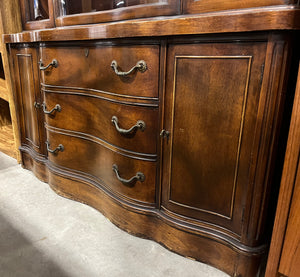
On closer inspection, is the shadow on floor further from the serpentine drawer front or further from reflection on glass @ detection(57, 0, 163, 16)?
reflection on glass @ detection(57, 0, 163, 16)

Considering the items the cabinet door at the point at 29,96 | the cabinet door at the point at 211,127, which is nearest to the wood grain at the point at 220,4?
the cabinet door at the point at 211,127

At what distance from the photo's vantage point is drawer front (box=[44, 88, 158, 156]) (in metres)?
1.03

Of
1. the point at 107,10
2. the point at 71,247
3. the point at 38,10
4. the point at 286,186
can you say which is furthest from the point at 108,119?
the point at 38,10

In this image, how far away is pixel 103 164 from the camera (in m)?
1.26

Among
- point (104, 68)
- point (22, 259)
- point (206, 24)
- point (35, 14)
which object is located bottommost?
point (22, 259)

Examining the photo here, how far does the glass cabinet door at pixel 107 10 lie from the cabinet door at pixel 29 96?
0.99 feet

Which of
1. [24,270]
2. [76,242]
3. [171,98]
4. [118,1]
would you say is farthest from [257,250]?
[118,1]

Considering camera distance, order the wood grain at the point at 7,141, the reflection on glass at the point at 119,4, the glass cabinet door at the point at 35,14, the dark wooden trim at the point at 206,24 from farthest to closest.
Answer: the wood grain at the point at 7,141, the glass cabinet door at the point at 35,14, the reflection on glass at the point at 119,4, the dark wooden trim at the point at 206,24

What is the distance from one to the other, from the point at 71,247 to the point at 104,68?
77 centimetres

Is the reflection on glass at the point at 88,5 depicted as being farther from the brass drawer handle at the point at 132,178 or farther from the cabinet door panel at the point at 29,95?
the brass drawer handle at the point at 132,178

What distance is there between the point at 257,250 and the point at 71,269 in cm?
68

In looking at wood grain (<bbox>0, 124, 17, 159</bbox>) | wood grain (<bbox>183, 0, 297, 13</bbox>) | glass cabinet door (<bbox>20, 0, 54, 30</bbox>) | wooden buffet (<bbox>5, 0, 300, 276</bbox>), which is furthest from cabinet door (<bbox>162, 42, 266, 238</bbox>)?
wood grain (<bbox>0, 124, 17, 159</bbox>)

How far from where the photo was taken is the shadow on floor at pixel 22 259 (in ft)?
3.23

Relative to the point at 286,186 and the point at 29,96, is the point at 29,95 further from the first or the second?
the point at 286,186
